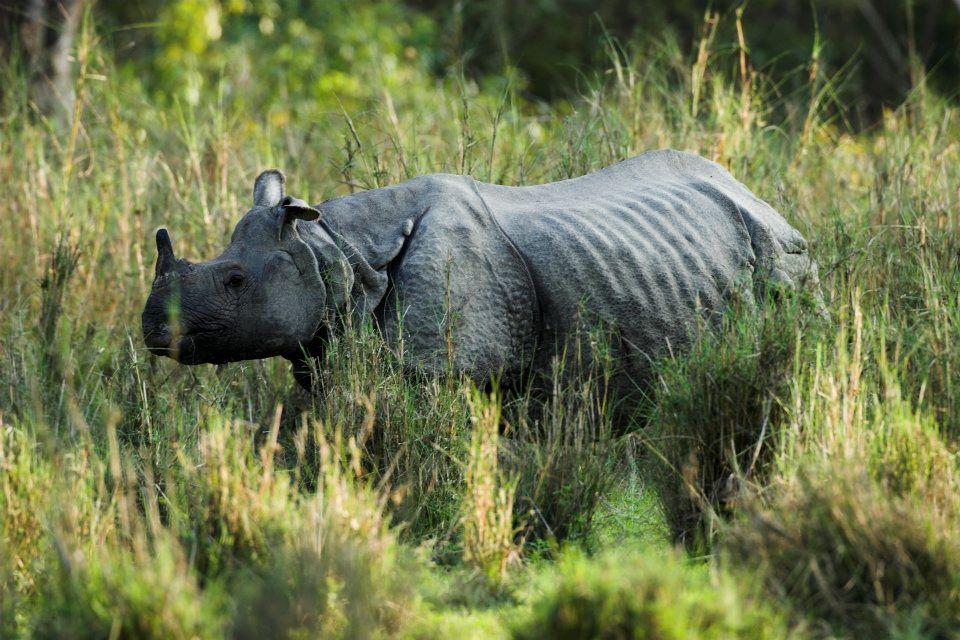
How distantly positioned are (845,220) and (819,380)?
7.89 feet

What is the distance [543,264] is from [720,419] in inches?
38.3

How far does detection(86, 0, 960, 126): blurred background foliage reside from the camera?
11.3m

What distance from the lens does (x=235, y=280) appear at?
475 centimetres

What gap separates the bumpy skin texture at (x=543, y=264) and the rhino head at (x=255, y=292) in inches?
7.7

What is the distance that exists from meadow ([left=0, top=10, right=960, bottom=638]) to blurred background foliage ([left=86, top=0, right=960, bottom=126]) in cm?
133

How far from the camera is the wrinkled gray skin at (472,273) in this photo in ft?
15.6

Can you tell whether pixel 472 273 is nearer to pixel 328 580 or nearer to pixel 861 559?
pixel 328 580

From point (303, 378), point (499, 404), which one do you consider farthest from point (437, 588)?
point (303, 378)

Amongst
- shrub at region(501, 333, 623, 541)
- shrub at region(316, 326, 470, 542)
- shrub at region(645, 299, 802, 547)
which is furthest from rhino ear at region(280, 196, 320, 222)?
shrub at region(645, 299, 802, 547)

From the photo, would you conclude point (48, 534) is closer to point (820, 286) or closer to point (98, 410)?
point (98, 410)

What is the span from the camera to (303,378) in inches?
203

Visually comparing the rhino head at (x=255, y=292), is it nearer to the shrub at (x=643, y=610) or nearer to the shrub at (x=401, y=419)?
the shrub at (x=401, y=419)

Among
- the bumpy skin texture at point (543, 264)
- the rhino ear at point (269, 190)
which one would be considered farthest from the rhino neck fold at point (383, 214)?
the rhino ear at point (269, 190)

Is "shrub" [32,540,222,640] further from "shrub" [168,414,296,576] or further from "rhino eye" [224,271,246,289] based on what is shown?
"rhino eye" [224,271,246,289]
